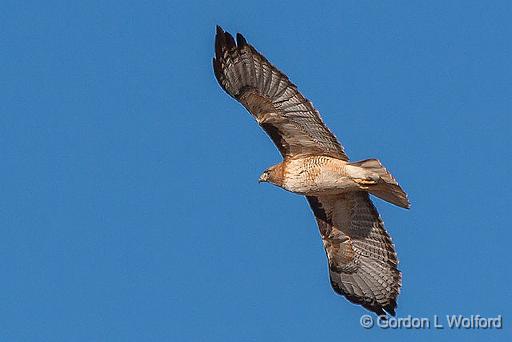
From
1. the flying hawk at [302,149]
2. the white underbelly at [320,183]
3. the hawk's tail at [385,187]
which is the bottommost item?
the hawk's tail at [385,187]

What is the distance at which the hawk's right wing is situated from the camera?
13875 millimetres

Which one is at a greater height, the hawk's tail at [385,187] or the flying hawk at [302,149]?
the flying hawk at [302,149]

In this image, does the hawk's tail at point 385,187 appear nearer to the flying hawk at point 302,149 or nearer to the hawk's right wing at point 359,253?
the flying hawk at point 302,149

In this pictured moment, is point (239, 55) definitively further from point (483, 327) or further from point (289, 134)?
point (483, 327)

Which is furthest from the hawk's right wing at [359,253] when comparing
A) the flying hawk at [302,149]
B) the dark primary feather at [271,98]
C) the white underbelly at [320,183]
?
the dark primary feather at [271,98]

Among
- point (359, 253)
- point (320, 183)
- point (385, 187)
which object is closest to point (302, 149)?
point (320, 183)

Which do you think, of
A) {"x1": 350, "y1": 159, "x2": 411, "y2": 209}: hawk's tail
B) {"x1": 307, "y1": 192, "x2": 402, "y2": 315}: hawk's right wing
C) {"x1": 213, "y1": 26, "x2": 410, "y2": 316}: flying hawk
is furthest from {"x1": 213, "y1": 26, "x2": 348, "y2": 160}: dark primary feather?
{"x1": 307, "y1": 192, "x2": 402, "y2": 315}: hawk's right wing

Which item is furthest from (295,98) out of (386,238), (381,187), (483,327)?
(483,327)

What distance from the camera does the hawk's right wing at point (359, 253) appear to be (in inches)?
546

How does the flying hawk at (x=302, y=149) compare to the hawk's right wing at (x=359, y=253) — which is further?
the hawk's right wing at (x=359, y=253)

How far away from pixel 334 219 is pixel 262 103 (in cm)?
186

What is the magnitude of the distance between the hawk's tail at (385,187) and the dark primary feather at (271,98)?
56 centimetres

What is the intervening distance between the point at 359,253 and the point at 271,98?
2.44 meters

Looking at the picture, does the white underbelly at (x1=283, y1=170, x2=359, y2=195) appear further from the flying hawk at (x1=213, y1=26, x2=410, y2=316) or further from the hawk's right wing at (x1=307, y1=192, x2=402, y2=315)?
the hawk's right wing at (x1=307, y1=192, x2=402, y2=315)
